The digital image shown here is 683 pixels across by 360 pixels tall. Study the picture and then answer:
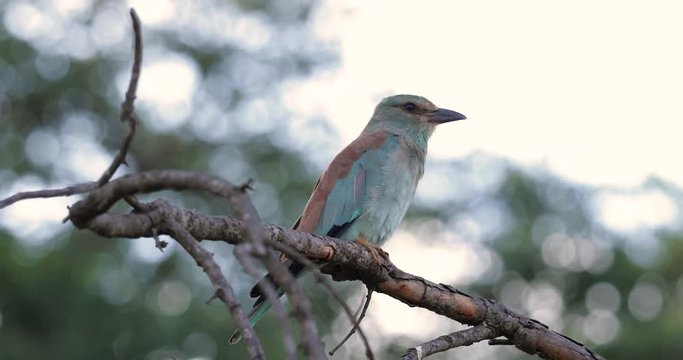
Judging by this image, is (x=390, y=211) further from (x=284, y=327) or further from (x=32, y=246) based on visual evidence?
(x=32, y=246)

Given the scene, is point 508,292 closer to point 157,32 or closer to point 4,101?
point 157,32

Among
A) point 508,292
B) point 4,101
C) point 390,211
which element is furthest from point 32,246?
point 390,211

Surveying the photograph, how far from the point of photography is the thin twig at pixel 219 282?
195cm

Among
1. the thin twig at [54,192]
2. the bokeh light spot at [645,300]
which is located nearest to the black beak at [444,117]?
the thin twig at [54,192]

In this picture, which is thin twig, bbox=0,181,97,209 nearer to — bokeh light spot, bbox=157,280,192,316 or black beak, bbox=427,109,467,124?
black beak, bbox=427,109,467,124

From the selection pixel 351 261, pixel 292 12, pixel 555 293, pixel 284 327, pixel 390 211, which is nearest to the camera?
pixel 284 327

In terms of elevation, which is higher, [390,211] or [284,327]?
[390,211]

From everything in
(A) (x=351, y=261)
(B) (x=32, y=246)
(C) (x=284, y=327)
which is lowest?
(C) (x=284, y=327)

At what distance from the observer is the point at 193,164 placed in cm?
1344

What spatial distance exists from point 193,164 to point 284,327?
1195cm

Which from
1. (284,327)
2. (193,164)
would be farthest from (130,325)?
(284,327)

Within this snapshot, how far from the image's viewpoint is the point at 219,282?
2182 millimetres

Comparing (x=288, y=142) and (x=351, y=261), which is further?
(x=288, y=142)

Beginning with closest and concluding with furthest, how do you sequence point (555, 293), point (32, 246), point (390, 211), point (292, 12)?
point (390, 211) < point (32, 246) < point (555, 293) < point (292, 12)
